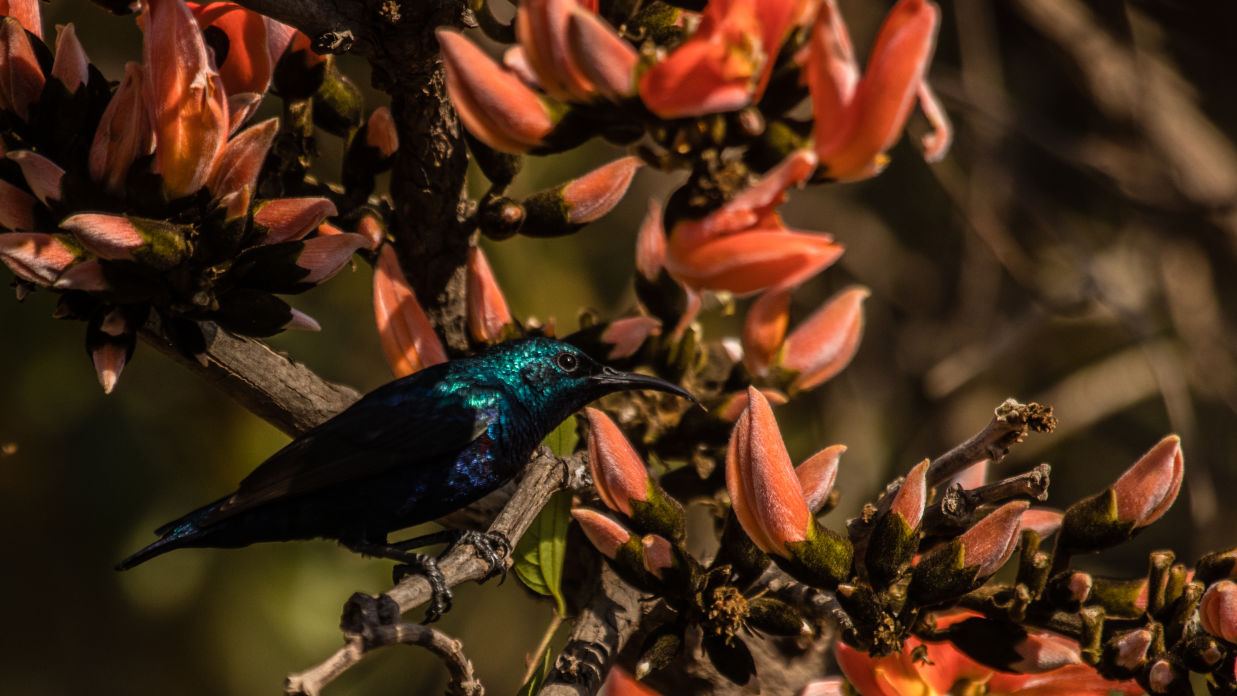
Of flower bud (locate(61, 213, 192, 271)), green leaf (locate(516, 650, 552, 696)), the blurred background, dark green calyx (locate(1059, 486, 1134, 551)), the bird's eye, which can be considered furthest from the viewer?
the blurred background

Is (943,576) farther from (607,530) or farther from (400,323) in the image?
(400,323)

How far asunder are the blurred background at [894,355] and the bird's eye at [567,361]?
967 mm

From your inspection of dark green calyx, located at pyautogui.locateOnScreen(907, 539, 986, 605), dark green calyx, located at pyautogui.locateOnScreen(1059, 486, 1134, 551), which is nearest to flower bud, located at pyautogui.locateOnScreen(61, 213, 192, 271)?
dark green calyx, located at pyautogui.locateOnScreen(907, 539, 986, 605)

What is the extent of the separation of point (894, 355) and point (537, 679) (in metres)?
2.46

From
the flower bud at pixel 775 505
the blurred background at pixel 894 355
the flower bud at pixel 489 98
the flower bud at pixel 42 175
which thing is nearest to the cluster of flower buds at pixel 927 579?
the flower bud at pixel 775 505

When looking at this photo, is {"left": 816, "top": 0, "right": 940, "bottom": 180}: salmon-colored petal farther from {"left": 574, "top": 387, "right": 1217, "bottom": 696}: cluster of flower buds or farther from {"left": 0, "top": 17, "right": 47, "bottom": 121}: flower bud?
{"left": 0, "top": 17, "right": 47, "bottom": 121}: flower bud

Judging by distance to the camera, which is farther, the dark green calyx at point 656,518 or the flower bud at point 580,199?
the flower bud at point 580,199

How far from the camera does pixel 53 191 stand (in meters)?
1.11

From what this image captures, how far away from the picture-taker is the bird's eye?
5.06 feet

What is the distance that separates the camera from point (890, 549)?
42.8 inches

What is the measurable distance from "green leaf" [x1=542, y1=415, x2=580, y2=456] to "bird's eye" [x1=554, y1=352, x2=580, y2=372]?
9 centimetres

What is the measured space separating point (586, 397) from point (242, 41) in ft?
2.00

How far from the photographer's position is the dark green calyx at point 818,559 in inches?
42.8

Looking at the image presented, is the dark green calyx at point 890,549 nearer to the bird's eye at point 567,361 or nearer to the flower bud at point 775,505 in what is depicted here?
the flower bud at point 775,505
